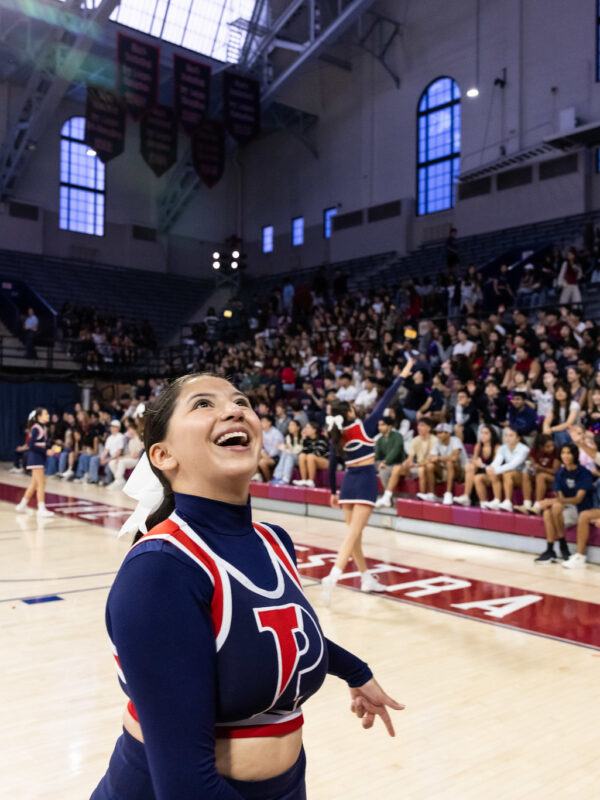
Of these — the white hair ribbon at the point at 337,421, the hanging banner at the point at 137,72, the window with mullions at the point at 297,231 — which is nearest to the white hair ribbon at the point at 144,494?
the white hair ribbon at the point at 337,421

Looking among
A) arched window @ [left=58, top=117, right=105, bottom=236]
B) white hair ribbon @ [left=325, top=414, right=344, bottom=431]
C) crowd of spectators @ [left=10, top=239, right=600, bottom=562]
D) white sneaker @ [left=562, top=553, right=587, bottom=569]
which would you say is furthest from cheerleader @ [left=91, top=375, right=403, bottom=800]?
arched window @ [left=58, top=117, right=105, bottom=236]

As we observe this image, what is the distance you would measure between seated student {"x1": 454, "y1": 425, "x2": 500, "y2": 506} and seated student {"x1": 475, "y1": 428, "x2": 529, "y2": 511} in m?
0.22

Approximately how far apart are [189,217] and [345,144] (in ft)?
22.4

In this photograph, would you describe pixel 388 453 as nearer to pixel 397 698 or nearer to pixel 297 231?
pixel 397 698

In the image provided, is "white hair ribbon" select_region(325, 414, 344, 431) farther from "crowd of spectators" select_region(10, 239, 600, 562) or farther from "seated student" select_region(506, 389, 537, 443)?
"seated student" select_region(506, 389, 537, 443)

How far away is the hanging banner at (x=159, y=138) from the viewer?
21.1 m

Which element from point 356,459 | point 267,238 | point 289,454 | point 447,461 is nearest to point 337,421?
point 356,459

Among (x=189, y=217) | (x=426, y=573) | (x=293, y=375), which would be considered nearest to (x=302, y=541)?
(x=426, y=573)

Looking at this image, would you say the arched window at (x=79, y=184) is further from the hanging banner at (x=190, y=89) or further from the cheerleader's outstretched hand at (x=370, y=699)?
the cheerleader's outstretched hand at (x=370, y=699)

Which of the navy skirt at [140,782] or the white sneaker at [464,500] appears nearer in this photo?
the navy skirt at [140,782]

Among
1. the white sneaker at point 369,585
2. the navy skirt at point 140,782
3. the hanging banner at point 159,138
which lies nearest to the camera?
the navy skirt at point 140,782

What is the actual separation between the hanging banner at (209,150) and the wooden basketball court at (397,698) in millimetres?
16984

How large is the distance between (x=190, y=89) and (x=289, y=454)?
12.6 metres

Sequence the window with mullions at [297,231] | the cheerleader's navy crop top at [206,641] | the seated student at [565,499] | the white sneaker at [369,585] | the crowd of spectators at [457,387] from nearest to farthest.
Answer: the cheerleader's navy crop top at [206,641] < the white sneaker at [369,585] < the seated student at [565,499] < the crowd of spectators at [457,387] < the window with mullions at [297,231]
